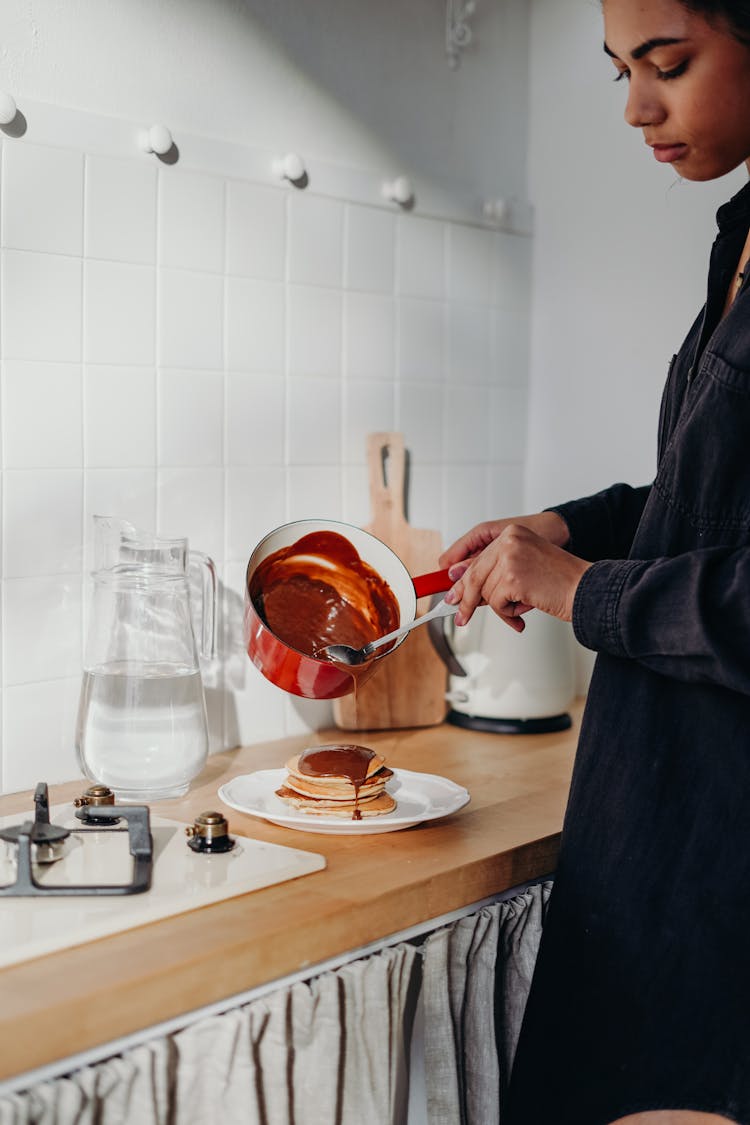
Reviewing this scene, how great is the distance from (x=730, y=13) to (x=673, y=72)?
63mm

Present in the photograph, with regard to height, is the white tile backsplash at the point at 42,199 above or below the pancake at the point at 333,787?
above

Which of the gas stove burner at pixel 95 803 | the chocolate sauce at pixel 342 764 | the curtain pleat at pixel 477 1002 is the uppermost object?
the chocolate sauce at pixel 342 764

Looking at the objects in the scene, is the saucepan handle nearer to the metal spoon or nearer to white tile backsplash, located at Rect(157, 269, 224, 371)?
the metal spoon

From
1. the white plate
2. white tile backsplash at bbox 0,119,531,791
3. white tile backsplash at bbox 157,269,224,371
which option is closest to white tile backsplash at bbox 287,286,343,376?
white tile backsplash at bbox 0,119,531,791

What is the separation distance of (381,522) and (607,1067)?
0.89 meters

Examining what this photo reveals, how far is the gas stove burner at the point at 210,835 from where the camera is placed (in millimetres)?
1127

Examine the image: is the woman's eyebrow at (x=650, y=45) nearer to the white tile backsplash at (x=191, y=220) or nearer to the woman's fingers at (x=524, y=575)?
the woman's fingers at (x=524, y=575)

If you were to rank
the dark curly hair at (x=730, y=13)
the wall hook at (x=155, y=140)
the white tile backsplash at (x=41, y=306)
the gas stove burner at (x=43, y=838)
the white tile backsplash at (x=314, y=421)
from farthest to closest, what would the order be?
the white tile backsplash at (x=314, y=421)
the wall hook at (x=155, y=140)
the white tile backsplash at (x=41, y=306)
the gas stove burner at (x=43, y=838)
the dark curly hair at (x=730, y=13)

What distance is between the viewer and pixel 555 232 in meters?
1.97

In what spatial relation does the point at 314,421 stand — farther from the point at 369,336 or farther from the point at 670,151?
the point at 670,151

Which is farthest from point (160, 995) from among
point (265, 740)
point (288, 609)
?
point (265, 740)

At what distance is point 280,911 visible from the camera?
101 centimetres

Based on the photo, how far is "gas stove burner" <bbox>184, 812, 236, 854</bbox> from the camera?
1.13 metres

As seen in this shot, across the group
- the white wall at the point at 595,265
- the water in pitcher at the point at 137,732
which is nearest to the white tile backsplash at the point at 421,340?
the white wall at the point at 595,265
